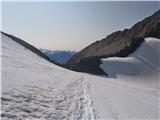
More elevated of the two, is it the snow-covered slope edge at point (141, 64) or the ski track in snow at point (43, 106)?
the snow-covered slope edge at point (141, 64)

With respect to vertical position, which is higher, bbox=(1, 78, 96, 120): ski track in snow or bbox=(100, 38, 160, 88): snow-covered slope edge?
bbox=(100, 38, 160, 88): snow-covered slope edge

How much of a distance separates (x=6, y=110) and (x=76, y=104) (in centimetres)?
511

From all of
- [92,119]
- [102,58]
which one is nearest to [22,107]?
[92,119]

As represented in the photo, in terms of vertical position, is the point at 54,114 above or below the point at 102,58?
below

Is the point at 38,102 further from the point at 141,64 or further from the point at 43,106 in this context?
the point at 141,64

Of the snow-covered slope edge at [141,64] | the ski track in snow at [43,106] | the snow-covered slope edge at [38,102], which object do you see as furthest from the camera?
the snow-covered slope edge at [141,64]

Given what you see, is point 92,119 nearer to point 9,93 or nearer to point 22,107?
point 22,107

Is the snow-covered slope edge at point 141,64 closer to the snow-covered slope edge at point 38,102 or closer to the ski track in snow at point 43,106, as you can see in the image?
the snow-covered slope edge at point 38,102

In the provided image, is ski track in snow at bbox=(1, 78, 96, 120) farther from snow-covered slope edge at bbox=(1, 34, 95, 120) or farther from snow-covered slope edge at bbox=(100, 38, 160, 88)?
snow-covered slope edge at bbox=(100, 38, 160, 88)

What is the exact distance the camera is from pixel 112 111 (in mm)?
17000

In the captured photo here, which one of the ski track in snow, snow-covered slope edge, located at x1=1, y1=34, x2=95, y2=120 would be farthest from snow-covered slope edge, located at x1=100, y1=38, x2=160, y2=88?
the ski track in snow

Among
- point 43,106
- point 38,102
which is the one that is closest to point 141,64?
point 38,102

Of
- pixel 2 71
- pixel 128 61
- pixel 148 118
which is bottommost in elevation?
pixel 148 118

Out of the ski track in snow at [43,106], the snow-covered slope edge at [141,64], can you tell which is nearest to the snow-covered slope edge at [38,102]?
the ski track in snow at [43,106]
